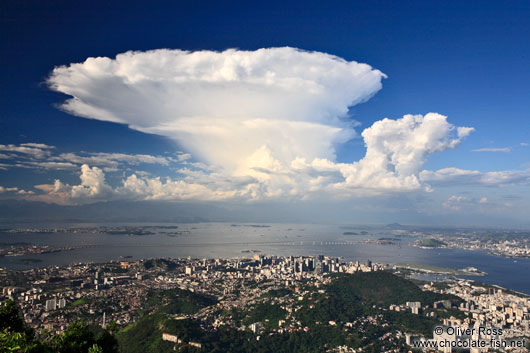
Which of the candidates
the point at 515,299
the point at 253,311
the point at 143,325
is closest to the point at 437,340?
the point at 253,311

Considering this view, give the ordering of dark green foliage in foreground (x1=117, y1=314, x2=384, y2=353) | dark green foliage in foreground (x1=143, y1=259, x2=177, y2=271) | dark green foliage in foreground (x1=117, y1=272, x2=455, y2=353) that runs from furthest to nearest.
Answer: dark green foliage in foreground (x1=143, y1=259, x2=177, y2=271) → dark green foliage in foreground (x1=117, y1=272, x2=455, y2=353) → dark green foliage in foreground (x1=117, y1=314, x2=384, y2=353)

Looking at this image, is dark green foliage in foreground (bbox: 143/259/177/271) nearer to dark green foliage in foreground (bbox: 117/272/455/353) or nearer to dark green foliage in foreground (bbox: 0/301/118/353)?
dark green foliage in foreground (bbox: 117/272/455/353)

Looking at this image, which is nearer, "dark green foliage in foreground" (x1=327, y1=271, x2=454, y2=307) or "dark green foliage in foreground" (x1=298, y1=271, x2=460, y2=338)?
"dark green foliage in foreground" (x1=298, y1=271, x2=460, y2=338)

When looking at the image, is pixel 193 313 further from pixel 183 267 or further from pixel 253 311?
pixel 183 267

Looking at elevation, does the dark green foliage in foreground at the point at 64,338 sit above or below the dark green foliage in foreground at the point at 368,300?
above

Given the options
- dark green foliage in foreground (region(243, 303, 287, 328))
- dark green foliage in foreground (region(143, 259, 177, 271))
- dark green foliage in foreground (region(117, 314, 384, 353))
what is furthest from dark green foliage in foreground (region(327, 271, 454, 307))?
dark green foliage in foreground (region(143, 259, 177, 271))

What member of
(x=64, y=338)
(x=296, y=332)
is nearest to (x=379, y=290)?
(x=296, y=332)

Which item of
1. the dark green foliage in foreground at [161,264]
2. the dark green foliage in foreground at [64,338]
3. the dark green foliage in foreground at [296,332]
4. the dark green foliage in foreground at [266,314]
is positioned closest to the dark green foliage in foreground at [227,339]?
the dark green foliage in foreground at [296,332]

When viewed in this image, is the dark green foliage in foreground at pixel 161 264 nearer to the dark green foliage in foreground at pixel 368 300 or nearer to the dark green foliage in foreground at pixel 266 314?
the dark green foliage in foreground at pixel 266 314
